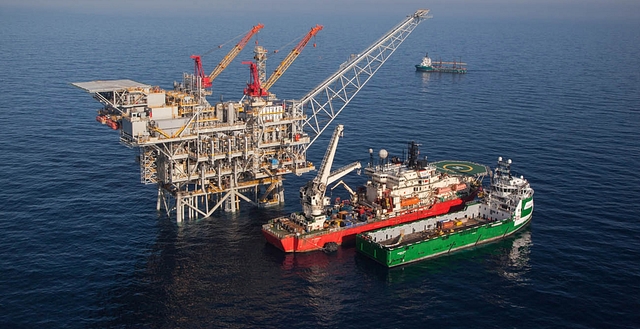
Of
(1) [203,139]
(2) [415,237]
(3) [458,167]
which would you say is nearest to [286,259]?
(2) [415,237]

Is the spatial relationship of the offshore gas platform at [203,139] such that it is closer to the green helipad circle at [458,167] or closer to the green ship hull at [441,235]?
the green ship hull at [441,235]

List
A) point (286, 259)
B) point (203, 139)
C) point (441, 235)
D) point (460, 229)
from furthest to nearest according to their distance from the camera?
point (203, 139) → point (460, 229) → point (441, 235) → point (286, 259)

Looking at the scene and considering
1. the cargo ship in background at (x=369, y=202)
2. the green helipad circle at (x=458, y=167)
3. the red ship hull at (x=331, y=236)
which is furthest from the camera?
the green helipad circle at (x=458, y=167)

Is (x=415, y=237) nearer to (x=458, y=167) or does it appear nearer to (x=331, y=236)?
(x=331, y=236)

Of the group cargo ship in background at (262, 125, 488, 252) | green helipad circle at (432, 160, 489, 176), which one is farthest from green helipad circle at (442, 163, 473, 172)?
cargo ship in background at (262, 125, 488, 252)

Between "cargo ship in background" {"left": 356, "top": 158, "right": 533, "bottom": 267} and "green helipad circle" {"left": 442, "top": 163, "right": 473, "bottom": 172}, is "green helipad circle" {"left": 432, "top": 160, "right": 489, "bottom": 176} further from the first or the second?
"cargo ship in background" {"left": 356, "top": 158, "right": 533, "bottom": 267}

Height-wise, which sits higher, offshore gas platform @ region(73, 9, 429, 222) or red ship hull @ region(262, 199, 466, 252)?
offshore gas platform @ region(73, 9, 429, 222)

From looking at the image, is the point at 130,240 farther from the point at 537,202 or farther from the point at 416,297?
the point at 537,202

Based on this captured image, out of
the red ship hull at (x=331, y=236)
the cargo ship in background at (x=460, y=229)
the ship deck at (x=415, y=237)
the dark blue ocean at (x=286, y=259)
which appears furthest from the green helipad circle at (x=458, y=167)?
the ship deck at (x=415, y=237)
